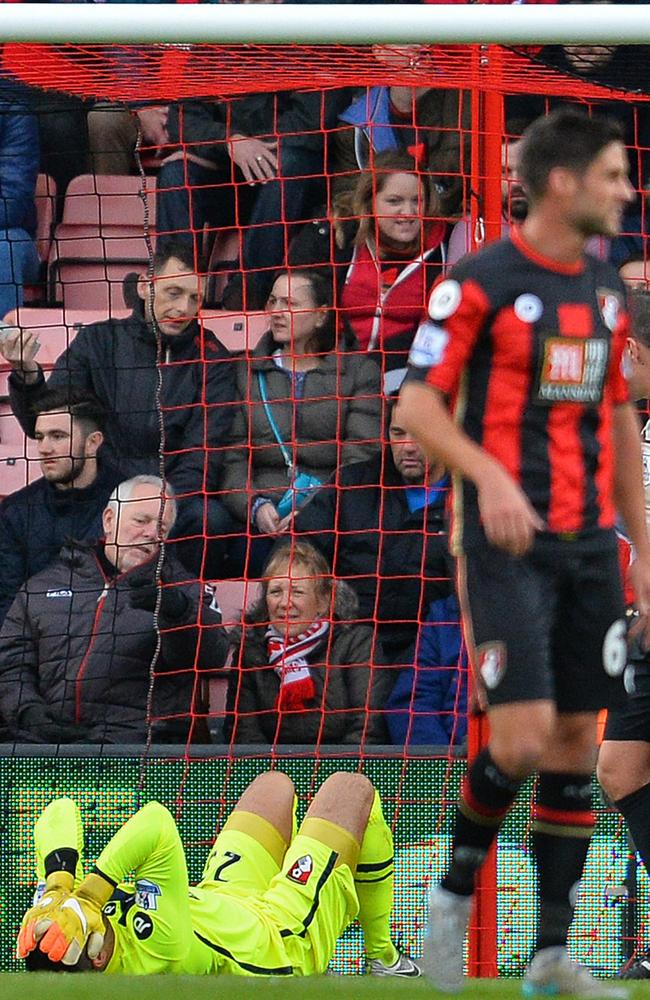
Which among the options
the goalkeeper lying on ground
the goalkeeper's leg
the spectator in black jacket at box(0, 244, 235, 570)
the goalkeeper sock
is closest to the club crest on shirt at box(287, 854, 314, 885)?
the goalkeeper lying on ground

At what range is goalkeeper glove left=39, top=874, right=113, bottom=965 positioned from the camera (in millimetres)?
3969

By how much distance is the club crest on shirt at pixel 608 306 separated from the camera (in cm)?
349

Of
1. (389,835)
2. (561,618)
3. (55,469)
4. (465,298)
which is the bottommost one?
(389,835)

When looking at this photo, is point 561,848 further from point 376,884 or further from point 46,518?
point 46,518

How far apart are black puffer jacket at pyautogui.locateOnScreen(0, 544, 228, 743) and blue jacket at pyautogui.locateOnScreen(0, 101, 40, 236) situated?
6.06ft

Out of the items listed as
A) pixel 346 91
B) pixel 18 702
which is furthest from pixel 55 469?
pixel 346 91

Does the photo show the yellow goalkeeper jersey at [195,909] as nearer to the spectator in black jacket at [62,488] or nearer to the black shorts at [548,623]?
the black shorts at [548,623]

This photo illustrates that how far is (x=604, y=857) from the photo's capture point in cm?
536

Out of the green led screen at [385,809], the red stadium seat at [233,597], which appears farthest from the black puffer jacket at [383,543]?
the green led screen at [385,809]

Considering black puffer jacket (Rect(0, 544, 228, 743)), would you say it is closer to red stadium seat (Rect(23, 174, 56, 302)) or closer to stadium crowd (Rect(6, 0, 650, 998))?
stadium crowd (Rect(6, 0, 650, 998))

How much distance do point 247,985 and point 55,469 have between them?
118 inches

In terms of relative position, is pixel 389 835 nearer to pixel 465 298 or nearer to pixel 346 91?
pixel 465 298

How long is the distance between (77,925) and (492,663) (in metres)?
1.39

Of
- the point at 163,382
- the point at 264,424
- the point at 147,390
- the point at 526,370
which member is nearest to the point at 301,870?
the point at 526,370
